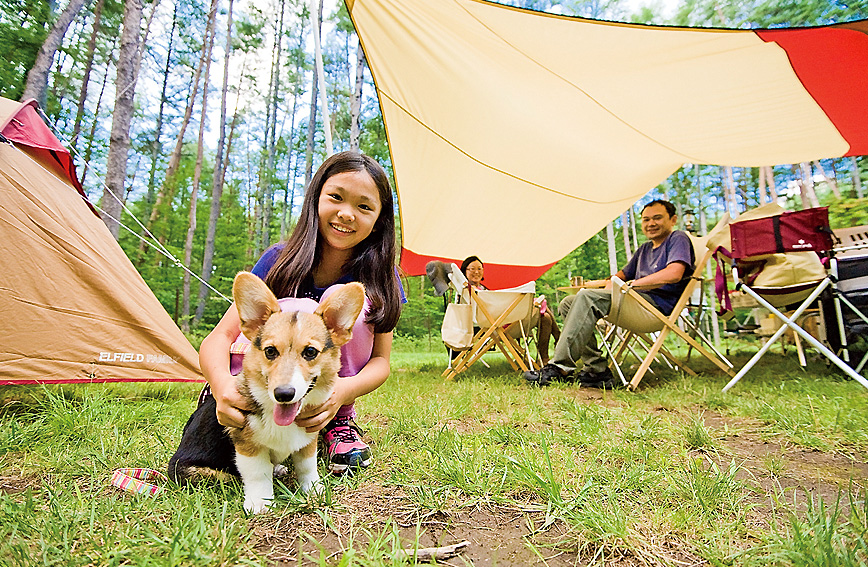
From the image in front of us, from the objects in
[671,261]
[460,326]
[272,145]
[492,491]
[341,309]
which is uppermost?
[272,145]

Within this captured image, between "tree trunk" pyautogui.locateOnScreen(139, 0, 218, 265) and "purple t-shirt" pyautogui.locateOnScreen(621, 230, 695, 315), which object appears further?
"tree trunk" pyautogui.locateOnScreen(139, 0, 218, 265)

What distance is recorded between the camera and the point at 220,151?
35.0 feet

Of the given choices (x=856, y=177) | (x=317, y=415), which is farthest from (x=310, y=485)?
(x=856, y=177)

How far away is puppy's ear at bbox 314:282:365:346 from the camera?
0.89 m

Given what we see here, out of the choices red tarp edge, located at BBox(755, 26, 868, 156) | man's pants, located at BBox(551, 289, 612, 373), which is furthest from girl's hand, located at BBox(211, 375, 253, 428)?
red tarp edge, located at BBox(755, 26, 868, 156)

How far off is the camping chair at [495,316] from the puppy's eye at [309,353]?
2.61 metres

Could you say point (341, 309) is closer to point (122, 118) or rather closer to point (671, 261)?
point (671, 261)

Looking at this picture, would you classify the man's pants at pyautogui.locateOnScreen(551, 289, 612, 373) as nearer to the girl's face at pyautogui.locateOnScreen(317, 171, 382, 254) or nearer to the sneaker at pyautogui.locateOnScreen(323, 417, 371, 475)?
the sneaker at pyautogui.locateOnScreen(323, 417, 371, 475)

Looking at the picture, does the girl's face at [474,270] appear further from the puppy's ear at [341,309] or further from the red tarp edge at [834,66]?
the puppy's ear at [341,309]

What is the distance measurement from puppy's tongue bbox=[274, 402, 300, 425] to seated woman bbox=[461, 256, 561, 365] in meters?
3.17

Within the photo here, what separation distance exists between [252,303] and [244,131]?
16.3 m

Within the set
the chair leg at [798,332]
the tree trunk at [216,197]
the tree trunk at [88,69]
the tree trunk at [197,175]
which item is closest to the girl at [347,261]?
the chair leg at [798,332]

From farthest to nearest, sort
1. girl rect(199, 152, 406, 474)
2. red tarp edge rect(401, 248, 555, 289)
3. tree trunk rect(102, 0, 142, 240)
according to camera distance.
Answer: red tarp edge rect(401, 248, 555, 289)
tree trunk rect(102, 0, 142, 240)
girl rect(199, 152, 406, 474)

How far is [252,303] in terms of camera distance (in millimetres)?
868
